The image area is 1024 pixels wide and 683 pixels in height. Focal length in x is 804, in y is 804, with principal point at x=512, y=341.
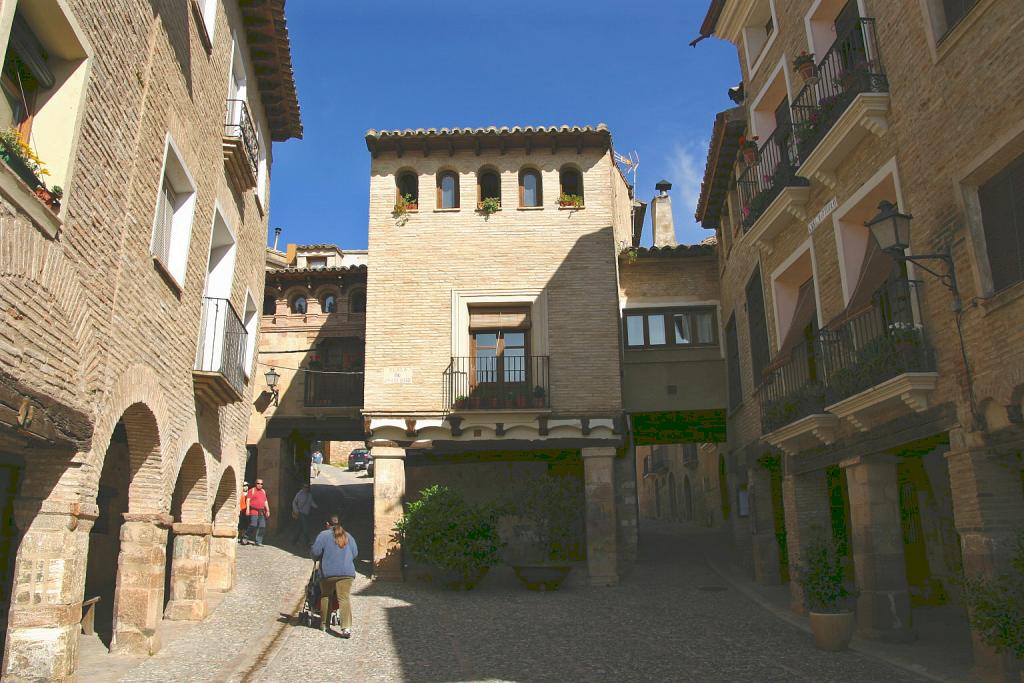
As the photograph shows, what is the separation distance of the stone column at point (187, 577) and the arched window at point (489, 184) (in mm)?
10371

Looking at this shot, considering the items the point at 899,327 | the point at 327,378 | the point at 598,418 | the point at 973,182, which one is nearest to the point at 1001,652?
the point at 899,327

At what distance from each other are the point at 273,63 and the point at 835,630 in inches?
521

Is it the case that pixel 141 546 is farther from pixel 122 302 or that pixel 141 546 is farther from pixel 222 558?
pixel 222 558

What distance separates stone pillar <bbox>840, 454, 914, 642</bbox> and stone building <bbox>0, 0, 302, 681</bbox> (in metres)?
9.05

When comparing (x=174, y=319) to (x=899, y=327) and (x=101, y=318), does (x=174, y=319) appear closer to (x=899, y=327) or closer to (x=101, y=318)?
(x=101, y=318)

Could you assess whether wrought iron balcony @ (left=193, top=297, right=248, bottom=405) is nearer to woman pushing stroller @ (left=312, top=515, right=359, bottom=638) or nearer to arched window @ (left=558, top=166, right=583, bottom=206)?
woman pushing stroller @ (left=312, top=515, right=359, bottom=638)

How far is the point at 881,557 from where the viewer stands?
10.4 meters

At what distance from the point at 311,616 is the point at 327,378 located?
11020 mm

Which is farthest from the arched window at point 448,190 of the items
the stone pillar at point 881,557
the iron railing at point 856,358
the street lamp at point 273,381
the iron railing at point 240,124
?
the stone pillar at point 881,557

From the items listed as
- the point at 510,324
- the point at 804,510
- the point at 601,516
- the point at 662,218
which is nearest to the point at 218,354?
the point at 510,324

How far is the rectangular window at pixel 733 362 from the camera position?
1778cm

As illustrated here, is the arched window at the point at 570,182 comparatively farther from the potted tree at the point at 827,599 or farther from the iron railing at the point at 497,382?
the potted tree at the point at 827,599

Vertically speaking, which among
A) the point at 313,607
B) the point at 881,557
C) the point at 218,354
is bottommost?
the point at 313,607

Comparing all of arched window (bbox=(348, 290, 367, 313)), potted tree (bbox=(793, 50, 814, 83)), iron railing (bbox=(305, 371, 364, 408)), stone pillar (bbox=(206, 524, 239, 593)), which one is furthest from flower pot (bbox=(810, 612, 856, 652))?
arched window (bbox=(348, 290, 367, 313))
